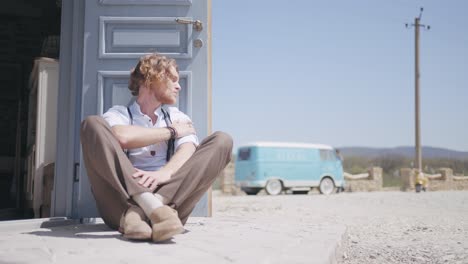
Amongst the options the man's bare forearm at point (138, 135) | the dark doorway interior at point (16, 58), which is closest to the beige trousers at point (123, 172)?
the man's bare forearm at point (138, 135)

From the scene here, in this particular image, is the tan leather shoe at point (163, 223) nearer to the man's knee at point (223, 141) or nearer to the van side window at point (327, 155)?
the man's knee at point (223, 141)

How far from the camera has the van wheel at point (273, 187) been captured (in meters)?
16.5

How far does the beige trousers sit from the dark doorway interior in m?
4.31

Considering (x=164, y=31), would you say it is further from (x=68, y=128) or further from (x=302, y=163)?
(x=302, y=163)

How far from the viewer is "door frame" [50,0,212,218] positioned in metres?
3.32

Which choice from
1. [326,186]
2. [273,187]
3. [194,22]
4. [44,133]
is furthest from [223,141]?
[326,186]

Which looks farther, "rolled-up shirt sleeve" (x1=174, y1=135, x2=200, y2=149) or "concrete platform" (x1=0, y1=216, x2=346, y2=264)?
"rolled-up shirt sleeve" (x1=174, y1=135, x2=200, y2=149)

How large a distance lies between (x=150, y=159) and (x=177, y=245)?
2.15 ft

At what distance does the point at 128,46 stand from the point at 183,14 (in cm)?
44

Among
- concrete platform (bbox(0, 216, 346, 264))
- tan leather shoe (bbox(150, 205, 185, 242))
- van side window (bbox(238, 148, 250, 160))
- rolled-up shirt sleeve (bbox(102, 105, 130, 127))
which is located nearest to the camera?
concrete platform (bbox(0, 216, 346, 264))

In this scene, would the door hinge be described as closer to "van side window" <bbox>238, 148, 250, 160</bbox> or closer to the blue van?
the blue van

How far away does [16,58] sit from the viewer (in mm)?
7453

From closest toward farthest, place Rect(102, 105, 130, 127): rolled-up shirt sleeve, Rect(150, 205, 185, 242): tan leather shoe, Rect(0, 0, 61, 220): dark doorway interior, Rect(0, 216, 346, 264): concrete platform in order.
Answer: Rect(0, 216, 346, 264): concrete platform, Rect(150, 205, 185, 242): tan leather shoe, Rect(102, 105, 130, 127): rolled-up shirt sleeve, Rect(0, 0, 61, 220): dark doorway interior

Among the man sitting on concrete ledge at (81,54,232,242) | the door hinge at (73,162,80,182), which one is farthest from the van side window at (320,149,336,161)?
the man sitting on concrete ledge at (81,54,232,242)
